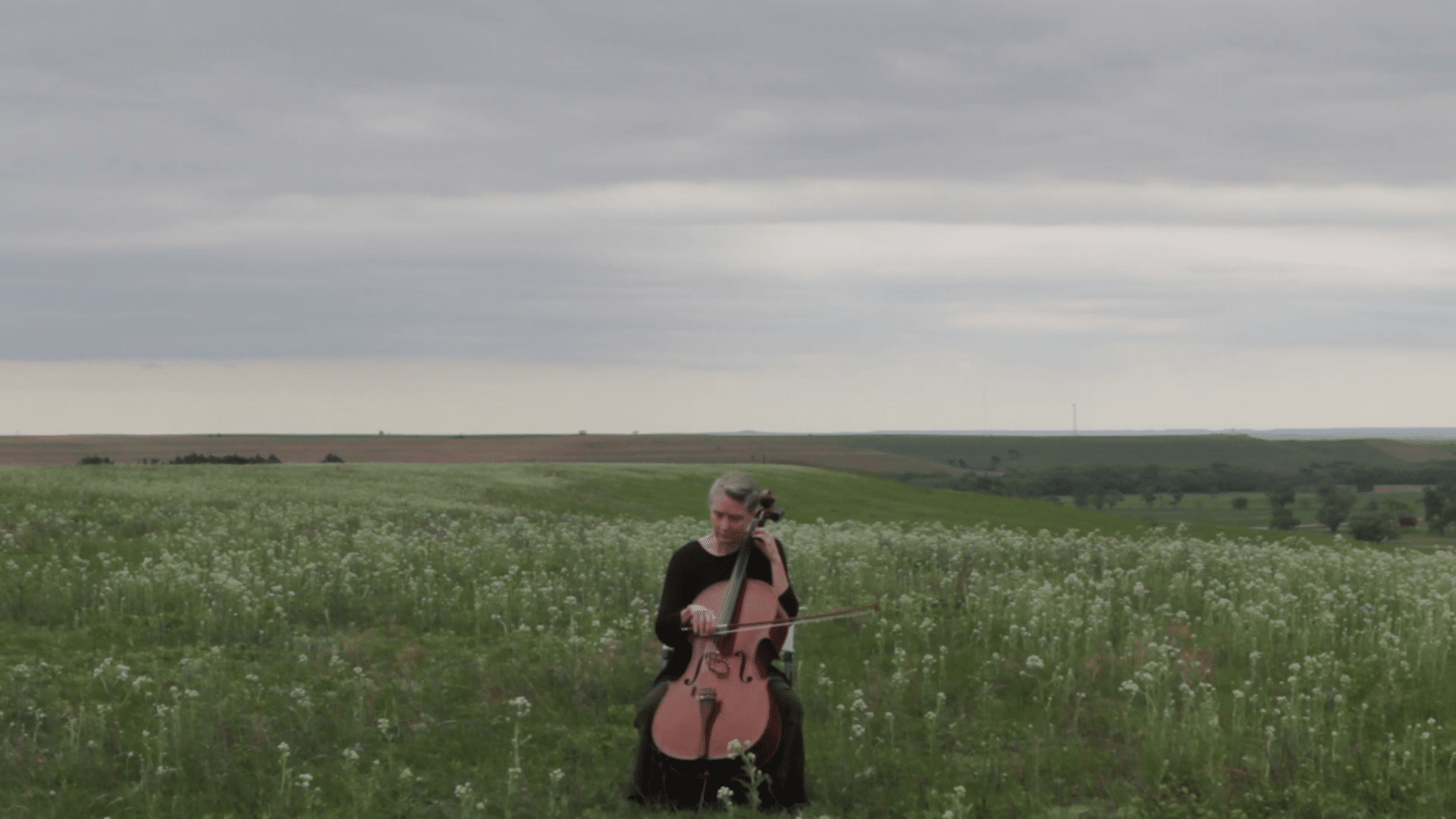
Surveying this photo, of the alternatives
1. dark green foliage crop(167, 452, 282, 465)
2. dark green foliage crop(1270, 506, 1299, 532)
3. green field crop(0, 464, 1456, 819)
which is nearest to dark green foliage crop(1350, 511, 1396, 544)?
dark green foliage crop(1270, 506, 1299, 532)

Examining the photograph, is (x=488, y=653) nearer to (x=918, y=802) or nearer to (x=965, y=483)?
(x=918, y=802)

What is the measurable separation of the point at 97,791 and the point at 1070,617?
9998 mm

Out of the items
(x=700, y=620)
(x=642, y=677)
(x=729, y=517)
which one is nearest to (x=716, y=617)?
(x=700, y=620)

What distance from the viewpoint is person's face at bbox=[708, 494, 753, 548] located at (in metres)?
8.14

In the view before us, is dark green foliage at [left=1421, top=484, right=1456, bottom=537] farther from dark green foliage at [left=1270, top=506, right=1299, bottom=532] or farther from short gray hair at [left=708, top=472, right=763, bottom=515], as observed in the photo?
short gray hair at [left=708, top=472, right=763, bottom=515]

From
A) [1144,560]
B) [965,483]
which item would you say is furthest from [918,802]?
[965,483]

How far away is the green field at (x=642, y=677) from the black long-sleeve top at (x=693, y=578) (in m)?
1.43

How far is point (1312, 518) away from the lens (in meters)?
189

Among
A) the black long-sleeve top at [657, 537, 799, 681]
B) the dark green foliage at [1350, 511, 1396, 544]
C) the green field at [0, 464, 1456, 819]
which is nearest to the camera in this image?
the black long-sleeve top at [657, 537, 799, 681]

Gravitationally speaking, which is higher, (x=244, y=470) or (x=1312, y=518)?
(x=244, y=470)

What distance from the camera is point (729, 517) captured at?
8.16 m

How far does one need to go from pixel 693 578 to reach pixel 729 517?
569 millimetres

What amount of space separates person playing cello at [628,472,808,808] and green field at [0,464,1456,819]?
0.58 meters

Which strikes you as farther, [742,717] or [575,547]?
[575,547]
